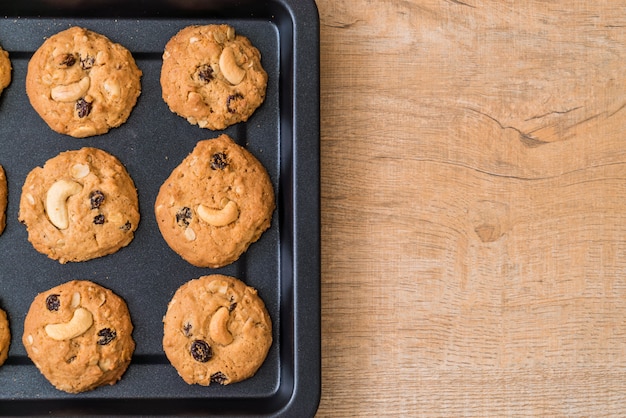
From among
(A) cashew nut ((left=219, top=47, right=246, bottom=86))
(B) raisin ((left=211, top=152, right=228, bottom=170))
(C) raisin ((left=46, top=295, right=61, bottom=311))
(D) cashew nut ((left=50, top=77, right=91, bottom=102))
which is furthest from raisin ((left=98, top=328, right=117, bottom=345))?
(A) cashew nut ((left=219, top=47, right=246, bottom=86))

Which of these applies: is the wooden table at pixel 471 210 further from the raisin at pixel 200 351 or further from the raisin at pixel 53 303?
the raisin at pixel 53 303

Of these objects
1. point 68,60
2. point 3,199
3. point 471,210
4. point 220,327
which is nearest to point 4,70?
point 68,60

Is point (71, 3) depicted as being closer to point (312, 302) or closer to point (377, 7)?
point (377, 7)

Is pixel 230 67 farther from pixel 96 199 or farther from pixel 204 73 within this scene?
pixel 96 199

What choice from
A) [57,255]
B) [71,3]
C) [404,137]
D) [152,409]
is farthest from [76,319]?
[404,137]

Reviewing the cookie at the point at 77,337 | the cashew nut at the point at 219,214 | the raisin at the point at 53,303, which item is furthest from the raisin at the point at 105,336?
the cashew nut at the point at 219,214
